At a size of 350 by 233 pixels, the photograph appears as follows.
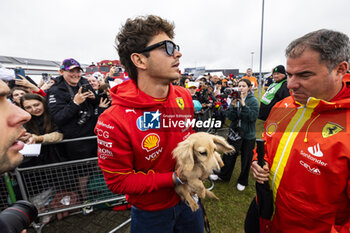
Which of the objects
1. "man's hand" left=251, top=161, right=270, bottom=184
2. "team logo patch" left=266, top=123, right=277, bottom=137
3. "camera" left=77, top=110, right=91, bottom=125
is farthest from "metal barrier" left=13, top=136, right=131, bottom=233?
"team logo patch" left=266, top=123, right=277, bottom=137

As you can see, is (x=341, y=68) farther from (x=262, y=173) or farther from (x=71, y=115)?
(x=71, y=115)

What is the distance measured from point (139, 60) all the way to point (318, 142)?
5.73 ft

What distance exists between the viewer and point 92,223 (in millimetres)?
3203

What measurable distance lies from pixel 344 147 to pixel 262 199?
0.85m

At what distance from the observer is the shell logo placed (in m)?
1.54

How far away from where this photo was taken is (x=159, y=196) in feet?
5.56

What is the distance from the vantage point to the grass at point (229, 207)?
3.05 m

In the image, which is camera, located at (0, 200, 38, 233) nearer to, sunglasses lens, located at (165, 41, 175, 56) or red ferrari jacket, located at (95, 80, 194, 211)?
red ferrari jacket, located at (95, 80, 194, 211)

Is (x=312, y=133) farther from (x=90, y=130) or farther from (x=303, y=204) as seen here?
(x=90, y=130)

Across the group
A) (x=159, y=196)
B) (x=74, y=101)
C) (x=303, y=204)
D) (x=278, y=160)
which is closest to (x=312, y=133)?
(x=278, y=160)

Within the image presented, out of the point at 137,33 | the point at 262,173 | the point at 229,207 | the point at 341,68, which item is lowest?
the point at 229,207

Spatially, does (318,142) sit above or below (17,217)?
above

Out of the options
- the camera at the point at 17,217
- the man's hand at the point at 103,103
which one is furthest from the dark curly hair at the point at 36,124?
the camera at the point at 17,217

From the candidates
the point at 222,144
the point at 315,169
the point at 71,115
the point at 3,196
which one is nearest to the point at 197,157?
the point at 222,144
